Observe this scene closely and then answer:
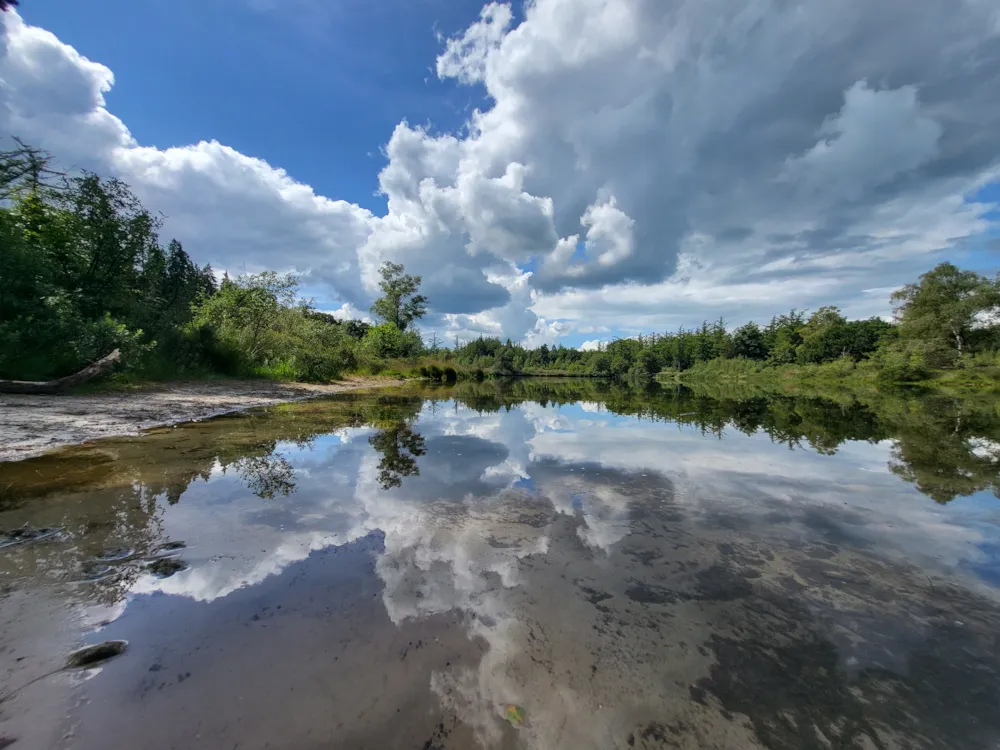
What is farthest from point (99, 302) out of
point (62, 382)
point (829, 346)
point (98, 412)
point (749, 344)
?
point (749, 344)

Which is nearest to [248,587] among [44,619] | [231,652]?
[231,652]

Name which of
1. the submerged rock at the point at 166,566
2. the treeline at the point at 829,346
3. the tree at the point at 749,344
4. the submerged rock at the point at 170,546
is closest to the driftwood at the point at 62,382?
the submerged rock at the point at 170,546

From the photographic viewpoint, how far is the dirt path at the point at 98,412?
766 centimetres

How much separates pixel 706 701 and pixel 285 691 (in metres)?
2.37

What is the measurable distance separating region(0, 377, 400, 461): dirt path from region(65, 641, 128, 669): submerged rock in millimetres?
6378

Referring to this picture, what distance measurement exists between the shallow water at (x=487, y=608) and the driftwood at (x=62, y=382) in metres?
6.91

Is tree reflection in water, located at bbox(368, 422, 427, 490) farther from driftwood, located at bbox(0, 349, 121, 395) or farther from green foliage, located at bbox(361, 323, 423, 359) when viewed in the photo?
green foliage, located at bbox(361, 323, 423, 359)

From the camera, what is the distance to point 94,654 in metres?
2.54

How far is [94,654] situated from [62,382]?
13886 mm

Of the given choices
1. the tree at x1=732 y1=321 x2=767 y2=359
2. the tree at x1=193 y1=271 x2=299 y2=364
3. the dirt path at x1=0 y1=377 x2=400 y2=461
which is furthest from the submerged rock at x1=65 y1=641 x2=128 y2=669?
the tree at x1=732 y1=321 x2=767 y2=359

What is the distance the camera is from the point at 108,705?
2.14m

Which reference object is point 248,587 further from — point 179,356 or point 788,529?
point 179,356

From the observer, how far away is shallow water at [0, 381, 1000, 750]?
2.16m

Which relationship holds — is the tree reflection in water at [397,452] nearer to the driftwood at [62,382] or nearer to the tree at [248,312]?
Answer: the driftwood at [62,382]
